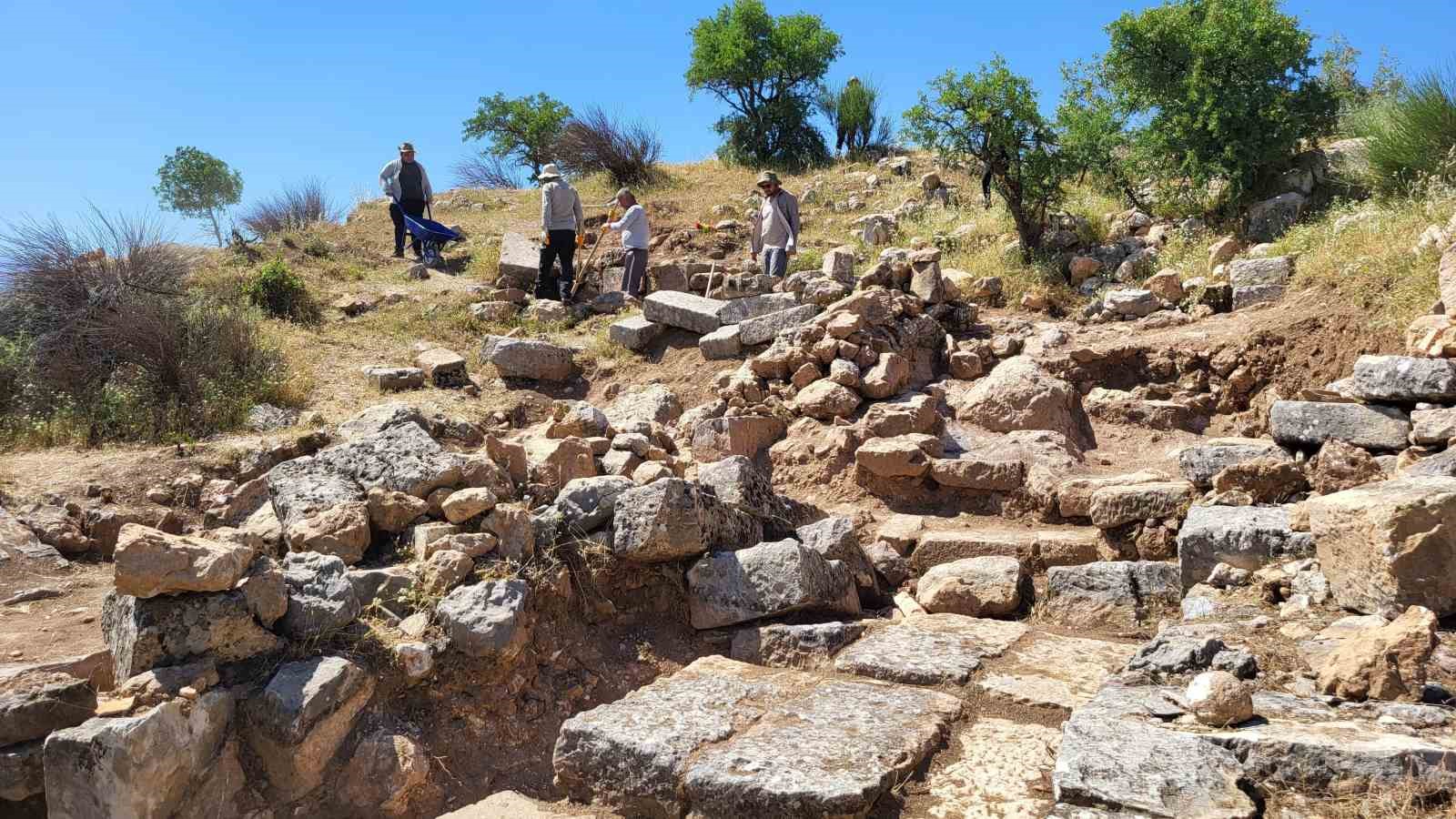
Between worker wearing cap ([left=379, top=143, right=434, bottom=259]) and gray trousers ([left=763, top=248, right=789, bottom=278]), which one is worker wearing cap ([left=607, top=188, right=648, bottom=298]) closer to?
gray trousers ([left=763, top=248, right=789, bottom=278])

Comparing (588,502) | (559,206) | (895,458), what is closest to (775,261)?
(559,206)

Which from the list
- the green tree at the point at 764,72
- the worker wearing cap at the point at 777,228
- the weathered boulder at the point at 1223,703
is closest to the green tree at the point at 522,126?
Result: the green tree at the point at 764,72


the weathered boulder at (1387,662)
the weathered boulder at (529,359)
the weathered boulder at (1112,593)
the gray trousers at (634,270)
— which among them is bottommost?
the weathered boulder at (1112,593)

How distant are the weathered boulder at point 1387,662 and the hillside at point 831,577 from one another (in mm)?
14

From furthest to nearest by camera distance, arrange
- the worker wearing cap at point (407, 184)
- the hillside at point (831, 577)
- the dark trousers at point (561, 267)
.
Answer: the worker wearing cap at point (407, 184) < the dark trousers at point (561, 267) < the hillside at point (831, 577)

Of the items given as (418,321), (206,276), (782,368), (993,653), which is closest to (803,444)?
(782,368)

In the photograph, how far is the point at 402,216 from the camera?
47.0 ft

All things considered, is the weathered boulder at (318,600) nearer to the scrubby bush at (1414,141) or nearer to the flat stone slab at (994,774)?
the flat stone slab at (994,774)

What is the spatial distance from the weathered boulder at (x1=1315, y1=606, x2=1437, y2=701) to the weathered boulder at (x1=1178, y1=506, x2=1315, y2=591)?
1224 millimetres

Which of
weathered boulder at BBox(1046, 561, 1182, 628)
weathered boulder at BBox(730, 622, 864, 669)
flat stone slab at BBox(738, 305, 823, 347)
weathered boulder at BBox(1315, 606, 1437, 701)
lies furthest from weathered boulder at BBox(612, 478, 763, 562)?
flat stone slab at BBox(738, 305, 823, 347)

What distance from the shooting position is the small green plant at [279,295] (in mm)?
11117

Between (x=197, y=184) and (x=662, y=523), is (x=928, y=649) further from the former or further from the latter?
(x=197, y=184)

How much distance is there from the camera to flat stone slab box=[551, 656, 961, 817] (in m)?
3.01

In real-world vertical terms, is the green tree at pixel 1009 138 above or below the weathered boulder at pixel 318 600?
above
